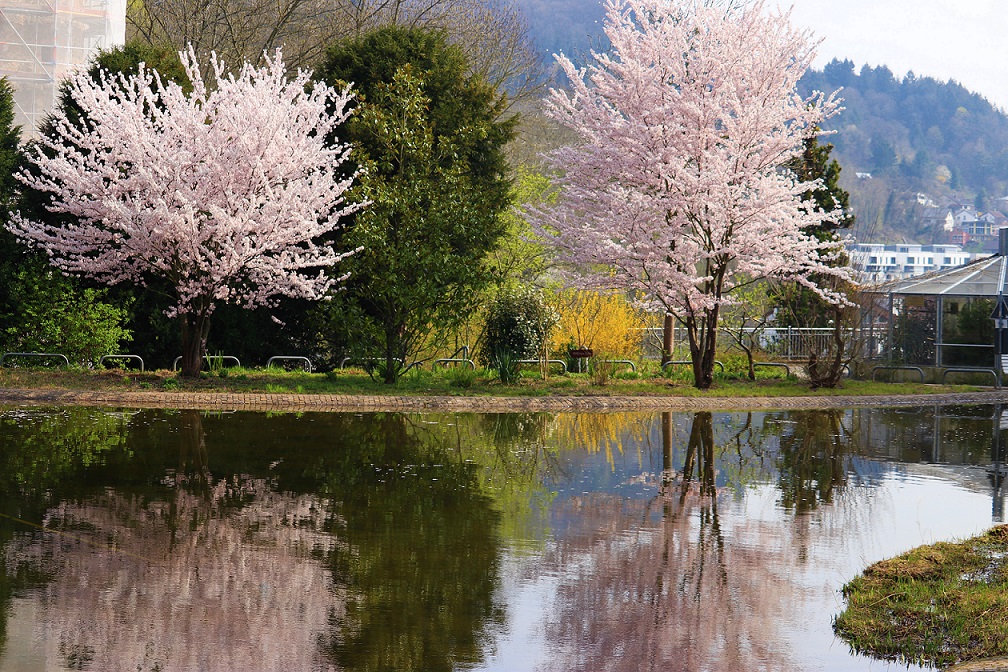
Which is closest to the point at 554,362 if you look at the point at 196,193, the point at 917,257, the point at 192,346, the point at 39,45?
the point at 192,346

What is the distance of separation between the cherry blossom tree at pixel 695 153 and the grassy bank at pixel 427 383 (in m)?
1.33

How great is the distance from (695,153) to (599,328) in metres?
5.39

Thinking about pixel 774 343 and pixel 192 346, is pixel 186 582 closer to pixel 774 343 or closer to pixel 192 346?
pixel 192 346

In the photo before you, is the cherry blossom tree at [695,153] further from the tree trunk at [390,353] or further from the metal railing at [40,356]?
the metal railing at [40,356]

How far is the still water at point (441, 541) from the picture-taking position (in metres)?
6.34

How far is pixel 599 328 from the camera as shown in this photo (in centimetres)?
2525

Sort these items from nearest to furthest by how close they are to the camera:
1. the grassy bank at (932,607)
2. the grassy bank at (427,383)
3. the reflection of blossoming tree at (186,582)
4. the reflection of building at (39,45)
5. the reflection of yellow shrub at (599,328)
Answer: the reflection of blossoming tree at (186,582) < the grassy bank at (932,607) < the grassy bank at (427,383) < the reflection of yellow shrub at (599,328) < the reflection of building at (39,45)

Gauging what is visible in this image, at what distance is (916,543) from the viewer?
30.6ft

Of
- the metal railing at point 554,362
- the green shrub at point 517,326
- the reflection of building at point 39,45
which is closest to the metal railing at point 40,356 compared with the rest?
the green shrub at point 517,326

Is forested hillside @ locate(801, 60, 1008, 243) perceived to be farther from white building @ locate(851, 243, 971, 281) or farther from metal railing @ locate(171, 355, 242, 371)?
metal railing @ locate(171, 355, 242, 371)

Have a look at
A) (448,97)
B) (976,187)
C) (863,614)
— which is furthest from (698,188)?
(976,187)

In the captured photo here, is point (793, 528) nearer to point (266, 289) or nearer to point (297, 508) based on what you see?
point (297, 508)

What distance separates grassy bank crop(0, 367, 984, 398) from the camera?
62.3ft

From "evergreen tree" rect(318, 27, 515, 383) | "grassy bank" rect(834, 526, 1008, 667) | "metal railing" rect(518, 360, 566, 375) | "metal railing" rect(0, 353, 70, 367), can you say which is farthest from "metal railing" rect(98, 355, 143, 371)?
"grassy bank" rect(834, 526, 1008, 667)
